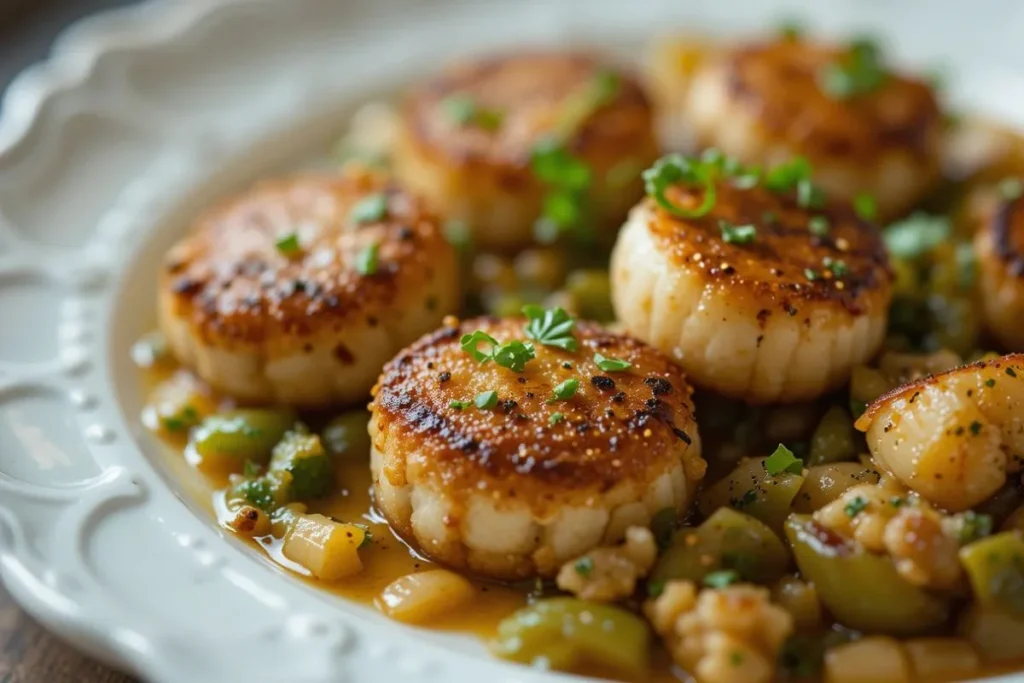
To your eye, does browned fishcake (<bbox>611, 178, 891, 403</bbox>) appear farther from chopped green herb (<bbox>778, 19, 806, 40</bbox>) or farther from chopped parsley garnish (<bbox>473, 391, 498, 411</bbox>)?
chopped green herb (<bbox>778, 19, 806, 40</bbox>)

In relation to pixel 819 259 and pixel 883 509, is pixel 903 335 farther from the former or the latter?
pixel 883 509

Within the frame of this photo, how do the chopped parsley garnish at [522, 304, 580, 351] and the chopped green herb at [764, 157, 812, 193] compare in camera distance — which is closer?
the chopped parsley garnish at [522, 304, 580, 351]

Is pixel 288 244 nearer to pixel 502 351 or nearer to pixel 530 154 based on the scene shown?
pixel 502 351

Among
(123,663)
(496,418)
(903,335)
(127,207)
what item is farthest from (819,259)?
(127,207)

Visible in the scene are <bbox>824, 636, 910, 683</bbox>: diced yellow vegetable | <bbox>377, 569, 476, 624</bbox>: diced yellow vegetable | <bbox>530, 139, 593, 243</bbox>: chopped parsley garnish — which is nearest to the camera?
<bbox>824, 636, 910, 683</bbox>: diced yellow vegetable

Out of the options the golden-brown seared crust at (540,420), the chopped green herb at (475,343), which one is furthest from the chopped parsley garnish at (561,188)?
the chopped green herb at (475,343)

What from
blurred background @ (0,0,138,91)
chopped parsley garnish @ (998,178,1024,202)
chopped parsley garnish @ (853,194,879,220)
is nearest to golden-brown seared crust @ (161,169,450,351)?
chopped parsley garnish @ (853,194,879,220)

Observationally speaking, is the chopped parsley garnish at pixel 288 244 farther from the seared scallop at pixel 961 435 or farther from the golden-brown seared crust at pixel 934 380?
the seared scallop at pixel 961 435
